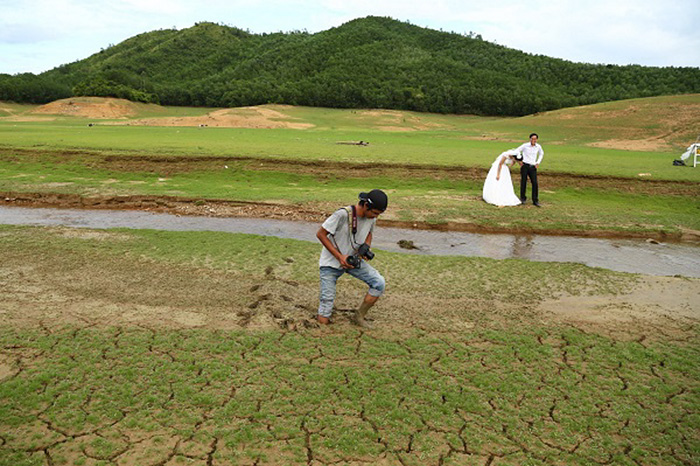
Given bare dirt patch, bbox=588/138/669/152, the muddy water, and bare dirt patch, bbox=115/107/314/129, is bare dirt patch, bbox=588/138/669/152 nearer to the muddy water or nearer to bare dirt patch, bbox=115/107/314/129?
bare dirt patch, bbox=115/107/314/129

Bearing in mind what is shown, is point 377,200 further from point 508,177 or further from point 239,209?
point 508,177

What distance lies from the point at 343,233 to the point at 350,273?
0.54 m

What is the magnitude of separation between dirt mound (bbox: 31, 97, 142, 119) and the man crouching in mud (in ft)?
208

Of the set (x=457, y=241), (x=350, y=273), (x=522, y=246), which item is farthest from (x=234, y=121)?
(x=350, y=273)

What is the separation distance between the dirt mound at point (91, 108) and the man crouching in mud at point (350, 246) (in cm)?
6348

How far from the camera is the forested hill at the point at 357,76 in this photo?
7744 centimetres

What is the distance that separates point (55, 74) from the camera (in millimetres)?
117062

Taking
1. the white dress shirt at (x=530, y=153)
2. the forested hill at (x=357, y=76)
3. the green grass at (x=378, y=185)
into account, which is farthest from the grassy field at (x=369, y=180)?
the forested hill at (x=357, y=76)

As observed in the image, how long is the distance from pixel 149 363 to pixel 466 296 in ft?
14.6

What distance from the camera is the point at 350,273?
607 cm

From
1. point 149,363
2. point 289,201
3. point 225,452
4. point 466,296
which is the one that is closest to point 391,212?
point 289,201

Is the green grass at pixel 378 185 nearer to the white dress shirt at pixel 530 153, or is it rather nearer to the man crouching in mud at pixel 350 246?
the white dress shirt at pixel 530 153

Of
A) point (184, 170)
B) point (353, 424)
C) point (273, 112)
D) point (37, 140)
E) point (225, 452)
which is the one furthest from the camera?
point (273, 112)

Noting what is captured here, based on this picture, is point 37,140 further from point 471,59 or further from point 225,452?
point 471,59
